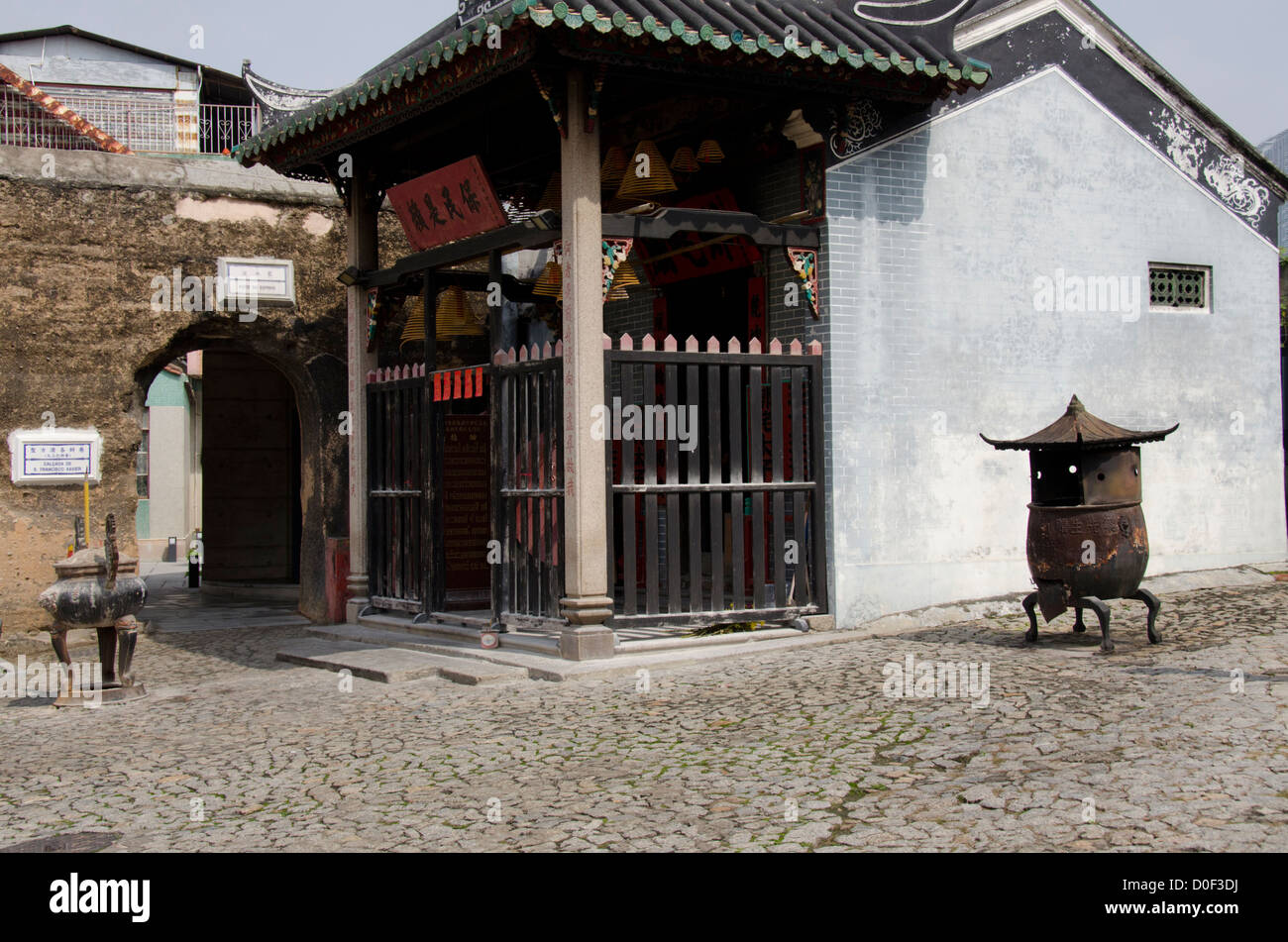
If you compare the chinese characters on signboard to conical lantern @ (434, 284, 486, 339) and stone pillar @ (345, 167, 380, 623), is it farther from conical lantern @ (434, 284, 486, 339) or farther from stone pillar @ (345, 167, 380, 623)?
conical lantern @ (434, 284, 486, 339)

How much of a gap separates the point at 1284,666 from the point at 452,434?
711cm

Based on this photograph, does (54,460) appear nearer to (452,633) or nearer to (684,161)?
(452,633)

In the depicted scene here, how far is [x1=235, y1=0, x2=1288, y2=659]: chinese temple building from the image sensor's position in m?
9.20

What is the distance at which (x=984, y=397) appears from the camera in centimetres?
1080

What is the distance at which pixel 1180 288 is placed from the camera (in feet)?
39.5

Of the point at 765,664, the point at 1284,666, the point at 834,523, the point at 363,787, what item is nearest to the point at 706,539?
the point at 834,523

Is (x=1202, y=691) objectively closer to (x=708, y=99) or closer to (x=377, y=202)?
(x=708, y=99)

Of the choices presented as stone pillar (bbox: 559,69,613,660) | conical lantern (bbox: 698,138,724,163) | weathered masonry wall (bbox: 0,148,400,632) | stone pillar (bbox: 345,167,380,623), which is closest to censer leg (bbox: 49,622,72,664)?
weathered masonry wall (bbox: 0,148,400,632)

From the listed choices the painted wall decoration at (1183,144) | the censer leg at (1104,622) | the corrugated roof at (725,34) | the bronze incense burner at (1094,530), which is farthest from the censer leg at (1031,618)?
the painted wall decoration at (1183,144)

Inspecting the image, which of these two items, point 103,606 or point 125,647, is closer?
point 103,606

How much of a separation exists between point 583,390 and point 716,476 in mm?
1262

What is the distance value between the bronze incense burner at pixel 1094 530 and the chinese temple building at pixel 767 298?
166 cm

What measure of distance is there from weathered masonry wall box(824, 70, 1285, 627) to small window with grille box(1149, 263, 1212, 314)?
0.32 feet

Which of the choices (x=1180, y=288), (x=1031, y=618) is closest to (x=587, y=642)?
(x=1031, y=618)
